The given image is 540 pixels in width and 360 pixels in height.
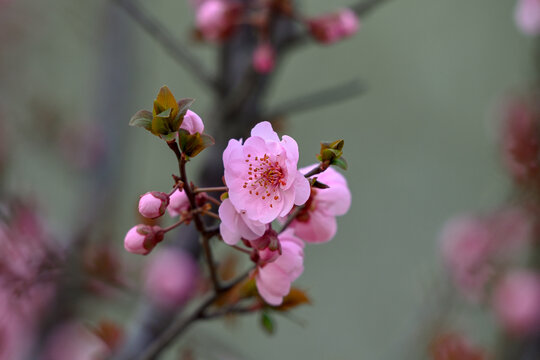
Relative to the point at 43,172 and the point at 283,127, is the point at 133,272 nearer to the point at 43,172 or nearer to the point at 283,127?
the point at 283,127

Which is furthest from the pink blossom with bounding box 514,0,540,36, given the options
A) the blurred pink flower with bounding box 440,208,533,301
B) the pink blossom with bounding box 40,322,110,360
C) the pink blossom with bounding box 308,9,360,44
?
the pink blossom with bounding box 40,322,110,360

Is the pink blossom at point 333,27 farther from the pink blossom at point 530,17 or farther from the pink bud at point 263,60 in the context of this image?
the pink blossom at point 530,17

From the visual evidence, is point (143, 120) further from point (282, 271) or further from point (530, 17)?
point (530, 17)

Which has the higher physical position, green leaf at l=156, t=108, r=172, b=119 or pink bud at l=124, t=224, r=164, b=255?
green leaf at l=156, t=108, r=172, b=119

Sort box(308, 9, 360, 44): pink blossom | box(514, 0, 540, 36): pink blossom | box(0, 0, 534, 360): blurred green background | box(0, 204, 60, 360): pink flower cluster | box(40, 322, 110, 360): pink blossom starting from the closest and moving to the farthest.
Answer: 1. box(0, 204, 60, 360): pink flower cluster
2. box(308, 9, 360, 44): pink blossom
3. box(514, 0, 540, 36): pink blossom
4. box(40, 322, 110, 360): pink blossom
5. box(0, 0, 534, 360): blurred green background


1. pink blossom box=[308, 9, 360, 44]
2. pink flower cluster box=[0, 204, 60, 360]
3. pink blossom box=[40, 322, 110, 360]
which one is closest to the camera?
pink flower cluster box=[0, 204, 60, 360]

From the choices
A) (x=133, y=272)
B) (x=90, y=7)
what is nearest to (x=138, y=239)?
(x=133, y=272)

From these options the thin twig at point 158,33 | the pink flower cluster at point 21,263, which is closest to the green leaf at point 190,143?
the pink flower cluster at point 21,263

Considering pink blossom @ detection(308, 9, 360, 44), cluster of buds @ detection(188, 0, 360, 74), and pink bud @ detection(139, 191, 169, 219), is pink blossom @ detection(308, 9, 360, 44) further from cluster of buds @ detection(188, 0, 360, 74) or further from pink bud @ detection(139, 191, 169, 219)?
pink bud @ detection(139, 191, 169, 219)
